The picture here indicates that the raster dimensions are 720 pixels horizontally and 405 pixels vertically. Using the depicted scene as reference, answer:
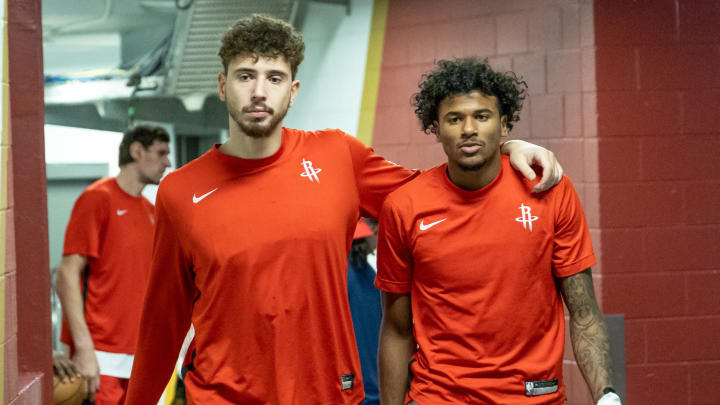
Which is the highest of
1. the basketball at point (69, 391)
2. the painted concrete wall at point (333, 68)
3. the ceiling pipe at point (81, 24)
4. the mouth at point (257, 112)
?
the ceiling pipe at point (81, 24)

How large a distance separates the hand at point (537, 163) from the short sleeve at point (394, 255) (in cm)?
40

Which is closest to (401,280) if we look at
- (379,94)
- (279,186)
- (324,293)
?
(324,293)

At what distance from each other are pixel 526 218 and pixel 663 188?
1.89 metres

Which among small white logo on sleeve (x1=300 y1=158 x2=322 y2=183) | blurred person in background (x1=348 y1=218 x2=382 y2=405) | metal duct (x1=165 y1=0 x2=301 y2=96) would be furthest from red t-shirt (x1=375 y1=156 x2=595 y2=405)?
metal duct (x1=165 y1=0 x2=301 y2=96)

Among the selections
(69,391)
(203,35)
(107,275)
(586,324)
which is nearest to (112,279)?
(107,275)

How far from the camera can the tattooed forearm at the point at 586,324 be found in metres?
2.46

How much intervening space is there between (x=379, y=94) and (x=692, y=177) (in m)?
1.82

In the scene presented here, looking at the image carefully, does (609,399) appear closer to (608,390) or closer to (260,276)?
(608,390)

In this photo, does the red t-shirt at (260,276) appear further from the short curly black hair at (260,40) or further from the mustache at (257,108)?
the short curly black hair at (260,40)

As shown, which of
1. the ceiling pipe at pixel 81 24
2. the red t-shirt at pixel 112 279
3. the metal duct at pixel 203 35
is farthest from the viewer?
the ceiling pipe at pixel 81 24

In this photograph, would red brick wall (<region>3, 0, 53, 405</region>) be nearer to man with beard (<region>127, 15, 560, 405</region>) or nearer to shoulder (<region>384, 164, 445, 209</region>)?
man with beard (<region>127, 15, 560, 405</region>)

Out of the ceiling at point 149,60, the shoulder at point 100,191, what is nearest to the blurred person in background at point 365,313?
the shoulder at point 100,191

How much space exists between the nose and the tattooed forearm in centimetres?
52

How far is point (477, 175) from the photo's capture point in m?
2.53
